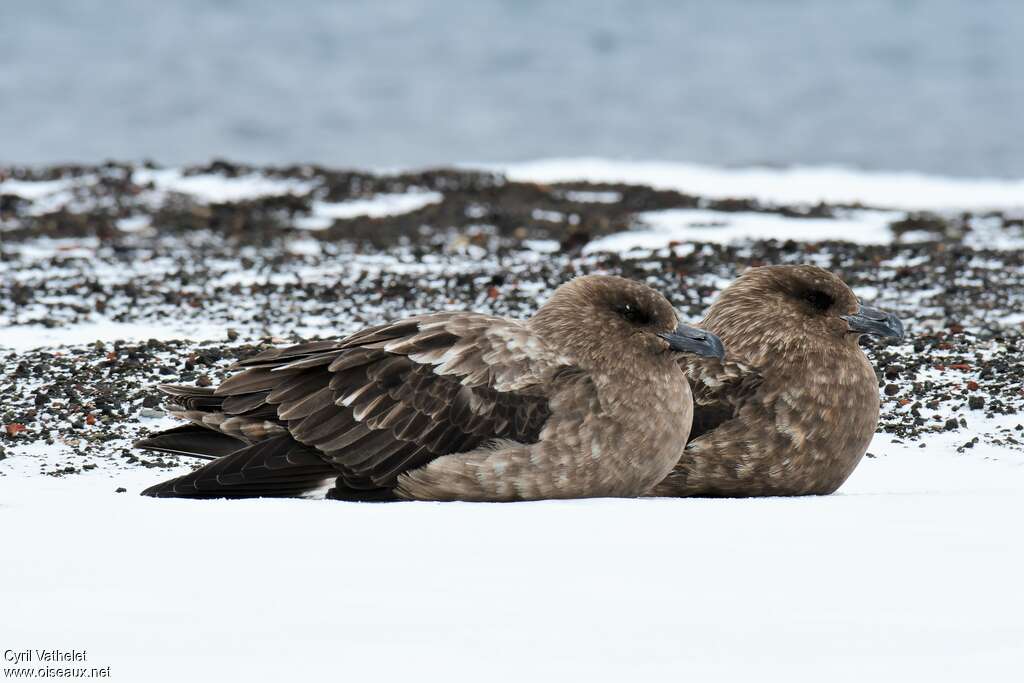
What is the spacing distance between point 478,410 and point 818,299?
4.86ft

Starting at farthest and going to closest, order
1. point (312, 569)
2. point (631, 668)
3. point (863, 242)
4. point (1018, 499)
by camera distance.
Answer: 1. point (863, 242)
2. point (1018, 499)
3. point (312, 569)
4. point (631, 668)

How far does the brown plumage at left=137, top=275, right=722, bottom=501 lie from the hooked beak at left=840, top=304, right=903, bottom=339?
0.68 m

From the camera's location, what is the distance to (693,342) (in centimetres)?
473

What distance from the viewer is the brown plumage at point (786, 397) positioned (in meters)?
4.88

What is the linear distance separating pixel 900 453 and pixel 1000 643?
2.81m

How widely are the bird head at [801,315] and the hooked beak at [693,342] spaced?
425mm

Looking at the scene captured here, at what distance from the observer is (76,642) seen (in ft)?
9.50

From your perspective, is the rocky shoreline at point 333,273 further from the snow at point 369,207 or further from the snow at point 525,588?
the snow at point 525,588

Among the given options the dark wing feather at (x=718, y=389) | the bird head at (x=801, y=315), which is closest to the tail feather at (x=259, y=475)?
the dark wing feather at (x=718, y=389)

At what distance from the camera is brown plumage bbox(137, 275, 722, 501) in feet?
14.7

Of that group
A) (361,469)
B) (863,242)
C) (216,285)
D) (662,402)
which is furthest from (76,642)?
(863,242)

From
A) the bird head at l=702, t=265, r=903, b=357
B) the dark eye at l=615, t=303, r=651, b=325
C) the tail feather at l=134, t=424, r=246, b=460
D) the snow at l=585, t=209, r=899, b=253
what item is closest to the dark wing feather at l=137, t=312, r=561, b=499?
the tail feather at l=134, t=424, r=246, b=460

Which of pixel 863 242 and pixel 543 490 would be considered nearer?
pixel 543 490

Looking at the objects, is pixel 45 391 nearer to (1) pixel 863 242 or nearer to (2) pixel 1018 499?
(2) pixel 1018 499
